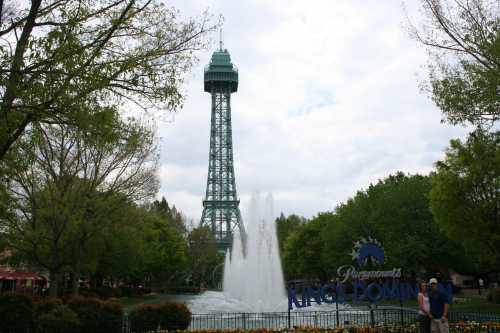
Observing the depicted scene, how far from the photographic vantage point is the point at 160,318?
16.7 metres

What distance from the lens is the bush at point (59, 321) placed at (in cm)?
1578

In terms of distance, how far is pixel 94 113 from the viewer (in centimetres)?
1080

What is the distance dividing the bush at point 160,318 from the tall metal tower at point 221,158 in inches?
3122

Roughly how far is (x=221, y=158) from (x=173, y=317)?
93012 mm

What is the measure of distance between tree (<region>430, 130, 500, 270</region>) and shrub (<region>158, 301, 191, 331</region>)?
66.2ft

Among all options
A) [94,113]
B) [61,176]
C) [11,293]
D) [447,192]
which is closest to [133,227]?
[61,176]

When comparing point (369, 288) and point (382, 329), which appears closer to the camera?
point (382, 329)

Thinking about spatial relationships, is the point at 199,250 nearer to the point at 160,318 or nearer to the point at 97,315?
the point at 160,318

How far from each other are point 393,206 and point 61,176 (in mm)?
27537

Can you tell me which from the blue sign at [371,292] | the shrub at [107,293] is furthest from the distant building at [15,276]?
the blue sign at [371,292]

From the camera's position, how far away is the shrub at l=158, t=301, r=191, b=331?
16.7 meters

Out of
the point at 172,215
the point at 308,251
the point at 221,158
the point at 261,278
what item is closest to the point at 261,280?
the point at 261,278

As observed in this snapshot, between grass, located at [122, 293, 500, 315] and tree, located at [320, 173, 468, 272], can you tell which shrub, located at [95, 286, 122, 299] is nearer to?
grass, located at [122, 293, 500, 315]

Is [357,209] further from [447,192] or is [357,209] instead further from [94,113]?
[94,113]
